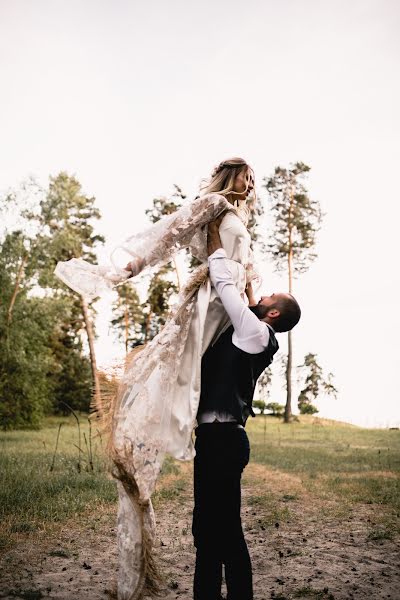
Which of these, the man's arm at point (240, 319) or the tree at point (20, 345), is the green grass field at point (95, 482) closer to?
the man's arm at point (240, 319)

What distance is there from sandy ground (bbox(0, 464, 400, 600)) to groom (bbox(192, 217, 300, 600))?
950 millimetres

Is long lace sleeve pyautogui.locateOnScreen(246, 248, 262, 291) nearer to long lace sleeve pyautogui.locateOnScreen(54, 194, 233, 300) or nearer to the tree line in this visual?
long lace sleeve pyautogui.locateOnScreen(54, 194, 233, 300)

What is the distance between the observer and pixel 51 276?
1025 inches

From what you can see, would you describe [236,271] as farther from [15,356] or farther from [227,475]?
[15,356]

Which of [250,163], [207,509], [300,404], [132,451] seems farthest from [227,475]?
[300,404]

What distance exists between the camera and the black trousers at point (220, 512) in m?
2.92

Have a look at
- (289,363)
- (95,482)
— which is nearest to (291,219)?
(289,363)

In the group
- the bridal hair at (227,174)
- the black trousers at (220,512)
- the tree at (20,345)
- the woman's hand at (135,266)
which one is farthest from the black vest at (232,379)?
the tree at (20,345)

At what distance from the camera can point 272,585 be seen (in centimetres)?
438

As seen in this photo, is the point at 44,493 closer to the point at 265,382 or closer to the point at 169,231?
the point at 169,231

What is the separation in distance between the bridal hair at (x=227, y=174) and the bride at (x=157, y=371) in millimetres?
24

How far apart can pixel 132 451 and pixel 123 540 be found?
0.57 m

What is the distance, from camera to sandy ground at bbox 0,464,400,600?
4180 mm

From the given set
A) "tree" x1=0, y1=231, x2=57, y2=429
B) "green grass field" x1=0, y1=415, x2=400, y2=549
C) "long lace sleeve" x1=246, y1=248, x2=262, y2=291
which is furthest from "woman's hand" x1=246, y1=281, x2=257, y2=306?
"tree" x1=0, y1=231, x2=57, y2=429
